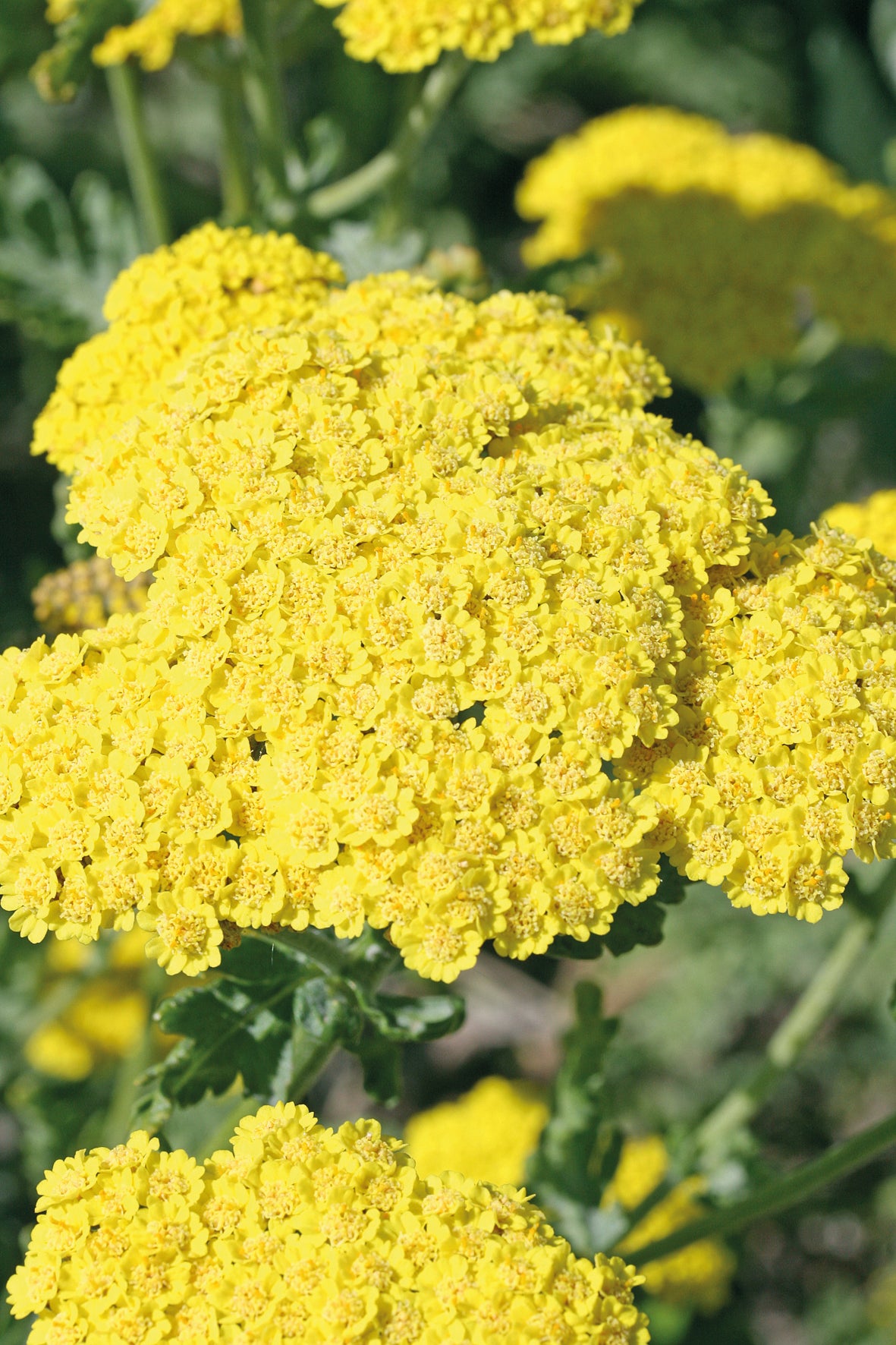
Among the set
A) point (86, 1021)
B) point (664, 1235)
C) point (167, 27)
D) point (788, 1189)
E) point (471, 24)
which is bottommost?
point (664, 1235)

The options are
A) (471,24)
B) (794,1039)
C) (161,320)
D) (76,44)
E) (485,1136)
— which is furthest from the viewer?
(485,1136)

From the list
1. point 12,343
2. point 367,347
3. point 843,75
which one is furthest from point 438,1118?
point 843,75

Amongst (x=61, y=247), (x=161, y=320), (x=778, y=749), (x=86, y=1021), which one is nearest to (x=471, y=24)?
(x=161, y=320)

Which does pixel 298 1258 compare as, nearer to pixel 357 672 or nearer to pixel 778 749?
pixel 357 672

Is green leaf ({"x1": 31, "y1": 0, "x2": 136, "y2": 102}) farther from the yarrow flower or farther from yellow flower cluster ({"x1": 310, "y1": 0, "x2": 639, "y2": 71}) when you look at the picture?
the yarrow flower

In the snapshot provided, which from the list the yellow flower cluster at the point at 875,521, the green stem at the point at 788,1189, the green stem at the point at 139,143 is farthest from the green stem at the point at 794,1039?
the green stem at the point at 139,143

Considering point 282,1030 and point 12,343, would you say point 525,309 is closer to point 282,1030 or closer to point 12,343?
point 282,1030

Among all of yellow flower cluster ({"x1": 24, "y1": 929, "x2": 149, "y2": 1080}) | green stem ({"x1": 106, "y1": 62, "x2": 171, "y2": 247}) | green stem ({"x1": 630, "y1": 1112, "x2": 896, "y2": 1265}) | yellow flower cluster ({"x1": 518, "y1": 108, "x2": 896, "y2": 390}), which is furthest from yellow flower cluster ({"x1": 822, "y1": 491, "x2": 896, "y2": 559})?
yellow flower cluster ({"x1": 24, "y1": 929, "x2": 149, "y2": 1080})
